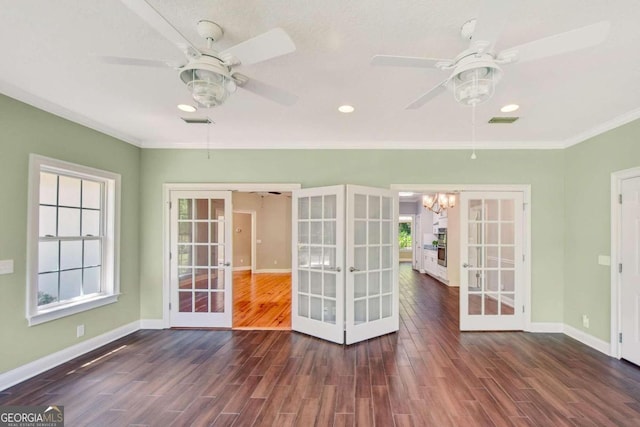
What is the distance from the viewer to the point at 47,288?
3.23 m

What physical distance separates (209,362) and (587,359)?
4293mm

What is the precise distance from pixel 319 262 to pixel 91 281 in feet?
9.59

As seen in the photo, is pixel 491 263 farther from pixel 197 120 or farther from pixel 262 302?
pixel 197 120

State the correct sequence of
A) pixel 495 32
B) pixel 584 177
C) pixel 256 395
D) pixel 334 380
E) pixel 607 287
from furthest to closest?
pixel 584 177 → pixel 607 287 → pixel 334 380 → pixel 256 395 → pixel 495 32

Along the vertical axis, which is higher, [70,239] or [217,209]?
[217,209]

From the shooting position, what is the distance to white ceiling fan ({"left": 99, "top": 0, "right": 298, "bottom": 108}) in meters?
1.47

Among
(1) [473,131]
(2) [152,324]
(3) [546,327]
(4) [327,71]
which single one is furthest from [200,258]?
(3) [546,327]

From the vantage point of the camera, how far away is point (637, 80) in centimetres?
249

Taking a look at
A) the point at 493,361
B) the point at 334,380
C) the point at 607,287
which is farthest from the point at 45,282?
the point at 607,287

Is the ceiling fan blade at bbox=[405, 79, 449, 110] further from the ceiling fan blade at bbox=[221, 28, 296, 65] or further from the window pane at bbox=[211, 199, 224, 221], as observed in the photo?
the window pane at bbox=[211, 199, 224, 221]

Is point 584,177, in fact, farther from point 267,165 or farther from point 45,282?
point 45,282

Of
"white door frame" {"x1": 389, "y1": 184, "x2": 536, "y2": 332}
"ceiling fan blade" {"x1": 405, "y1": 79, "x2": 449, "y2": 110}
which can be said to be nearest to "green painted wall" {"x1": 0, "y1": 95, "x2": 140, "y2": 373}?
"ceiling fan blade" {"x1": 405, "y1": 79, "x2": 449, "y2": 110}

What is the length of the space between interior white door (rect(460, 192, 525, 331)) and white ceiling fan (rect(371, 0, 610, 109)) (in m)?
2.89

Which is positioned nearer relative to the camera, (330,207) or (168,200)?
(330,207)
